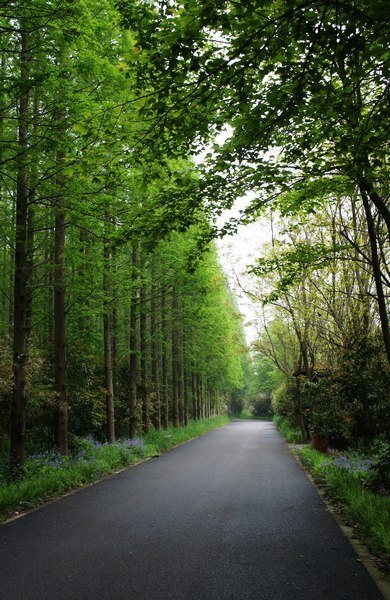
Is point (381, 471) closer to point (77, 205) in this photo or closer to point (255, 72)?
point (255, 72)

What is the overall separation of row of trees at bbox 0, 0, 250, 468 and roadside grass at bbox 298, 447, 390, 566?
450 centimetres

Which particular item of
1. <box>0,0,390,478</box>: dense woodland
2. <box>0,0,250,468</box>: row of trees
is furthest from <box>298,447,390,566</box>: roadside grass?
<box>0,0,250,468</box>: row of trees

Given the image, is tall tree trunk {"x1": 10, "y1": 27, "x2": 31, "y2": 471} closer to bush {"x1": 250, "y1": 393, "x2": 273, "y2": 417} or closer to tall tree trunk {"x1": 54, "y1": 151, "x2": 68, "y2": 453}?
tall tree trunk {"x1": 54, "y1": 151, "x2": 68, "y2": 453}

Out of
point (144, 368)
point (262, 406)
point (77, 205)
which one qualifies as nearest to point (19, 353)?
point (77, 205)

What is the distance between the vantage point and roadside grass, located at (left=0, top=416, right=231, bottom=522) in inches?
307

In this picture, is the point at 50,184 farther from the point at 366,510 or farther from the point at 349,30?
the point at 366,510

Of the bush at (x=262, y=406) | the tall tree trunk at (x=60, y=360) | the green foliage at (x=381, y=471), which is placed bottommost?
the bush at (x=262, y=406)

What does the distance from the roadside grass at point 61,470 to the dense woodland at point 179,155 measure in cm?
58

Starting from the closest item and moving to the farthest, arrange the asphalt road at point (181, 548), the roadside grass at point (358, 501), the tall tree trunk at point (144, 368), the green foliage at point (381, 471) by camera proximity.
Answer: the asphalt road at point (181, 548)
the roadside grass at point (358, 501)
the green foliage at point (381, 471)
the tall tree trunk at point (144, 368)

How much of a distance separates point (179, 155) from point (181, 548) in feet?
16.4

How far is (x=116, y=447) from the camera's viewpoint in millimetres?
14359

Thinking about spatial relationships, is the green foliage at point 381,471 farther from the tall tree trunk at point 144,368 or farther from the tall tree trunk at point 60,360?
the tall tree trunk at point 144,368

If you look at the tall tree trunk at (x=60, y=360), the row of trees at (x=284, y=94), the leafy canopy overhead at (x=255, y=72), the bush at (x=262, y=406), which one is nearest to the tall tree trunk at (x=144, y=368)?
the tall tree trunk at (x=60, y=360)

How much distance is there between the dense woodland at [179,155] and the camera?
4.16 metres
